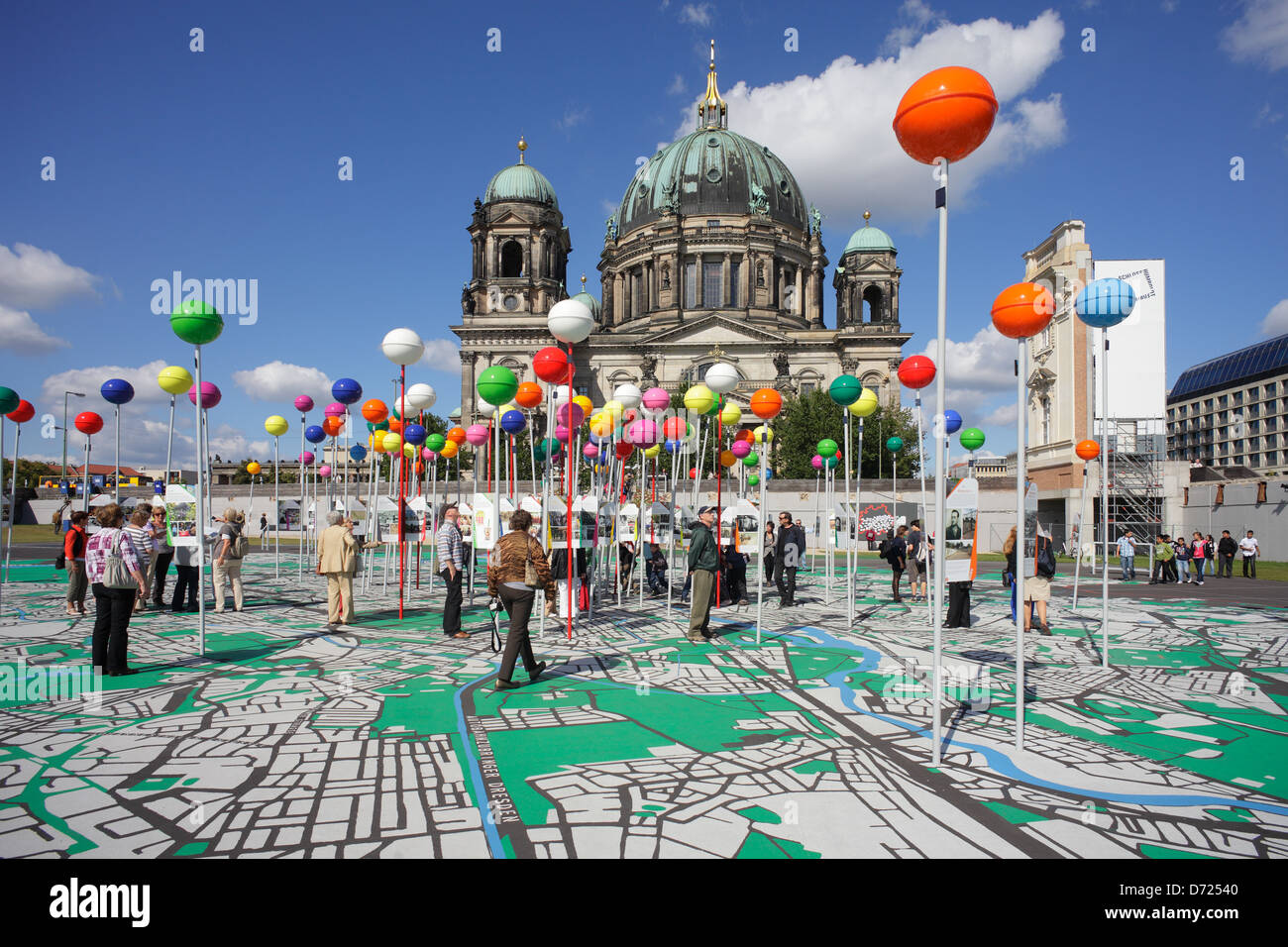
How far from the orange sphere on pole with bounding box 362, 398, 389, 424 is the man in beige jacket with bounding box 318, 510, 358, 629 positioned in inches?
204

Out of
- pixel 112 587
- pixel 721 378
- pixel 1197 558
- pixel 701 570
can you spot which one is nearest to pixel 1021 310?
pixel 701 570

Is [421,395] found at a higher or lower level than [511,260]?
lower

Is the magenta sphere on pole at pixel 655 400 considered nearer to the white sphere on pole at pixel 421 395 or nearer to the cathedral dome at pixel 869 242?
the white sphere on pole at pixel 421 395

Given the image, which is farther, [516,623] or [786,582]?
[786,582]

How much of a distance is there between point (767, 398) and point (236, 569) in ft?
33.7

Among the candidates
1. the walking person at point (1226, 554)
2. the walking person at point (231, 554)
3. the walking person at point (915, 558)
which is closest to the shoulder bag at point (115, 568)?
the walking person at point (231, 554)

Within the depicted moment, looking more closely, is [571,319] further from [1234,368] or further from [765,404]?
[1234,368]

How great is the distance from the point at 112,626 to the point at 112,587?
1.74ft

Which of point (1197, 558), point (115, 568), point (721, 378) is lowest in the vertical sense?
point (1197, 558)

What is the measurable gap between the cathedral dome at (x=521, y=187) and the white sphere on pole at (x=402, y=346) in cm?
5873

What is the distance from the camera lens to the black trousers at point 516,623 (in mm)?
7832

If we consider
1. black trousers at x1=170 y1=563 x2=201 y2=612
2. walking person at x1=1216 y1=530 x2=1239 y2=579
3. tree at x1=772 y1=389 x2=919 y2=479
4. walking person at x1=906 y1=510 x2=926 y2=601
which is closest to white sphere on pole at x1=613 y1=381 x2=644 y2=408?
walking person at x1=906 y1=510 x2=926 y2=601

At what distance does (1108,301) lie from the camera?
8445 mm
